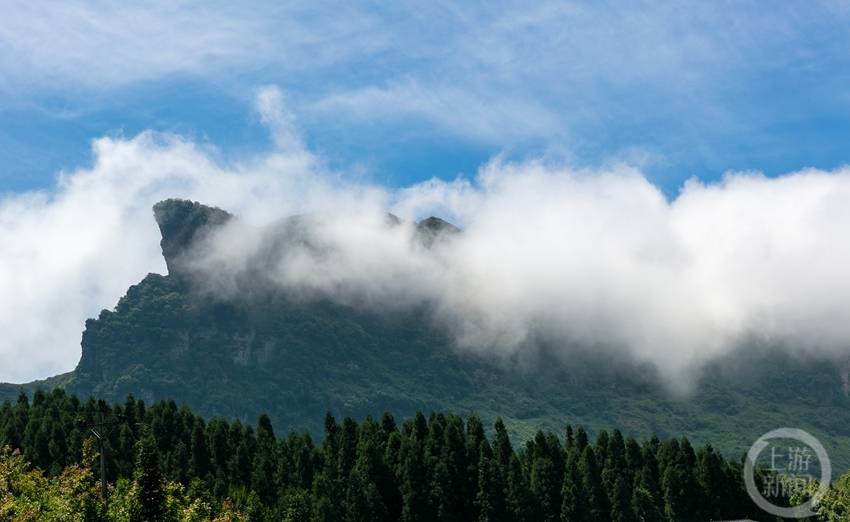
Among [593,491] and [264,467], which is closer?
[593,491]

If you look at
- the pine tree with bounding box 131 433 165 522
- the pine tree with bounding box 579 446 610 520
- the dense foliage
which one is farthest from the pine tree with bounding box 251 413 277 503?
the pine tree with bounding box 131 433 165 522

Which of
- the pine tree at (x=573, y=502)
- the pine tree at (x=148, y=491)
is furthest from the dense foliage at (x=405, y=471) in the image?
the pine tree at (x=148, y=491)

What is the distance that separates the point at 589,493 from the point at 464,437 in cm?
2401

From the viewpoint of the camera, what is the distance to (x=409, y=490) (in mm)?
141000

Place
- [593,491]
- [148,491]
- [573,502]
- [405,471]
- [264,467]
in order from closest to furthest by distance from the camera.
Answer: [148,491] → [573,502] → [405,471] → [593,491] → [264,467]

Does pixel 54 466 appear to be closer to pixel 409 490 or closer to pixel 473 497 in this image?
pixel 409 490

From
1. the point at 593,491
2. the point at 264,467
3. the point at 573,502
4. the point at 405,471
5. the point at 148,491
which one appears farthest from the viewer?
the point at 264,467

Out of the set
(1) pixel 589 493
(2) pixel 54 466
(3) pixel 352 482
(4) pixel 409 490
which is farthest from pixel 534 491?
(2) pixel 54 466

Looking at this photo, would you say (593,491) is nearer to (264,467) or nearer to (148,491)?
(264,467)

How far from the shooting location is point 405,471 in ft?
469

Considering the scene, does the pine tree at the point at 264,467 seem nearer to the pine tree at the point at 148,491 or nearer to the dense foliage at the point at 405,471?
the dense foliage at the point at 405,471

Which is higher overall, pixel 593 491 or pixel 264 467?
pixel 264 467

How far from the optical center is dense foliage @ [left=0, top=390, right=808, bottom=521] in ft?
454

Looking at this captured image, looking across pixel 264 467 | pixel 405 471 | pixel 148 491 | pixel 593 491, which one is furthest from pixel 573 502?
pixel 148 491
